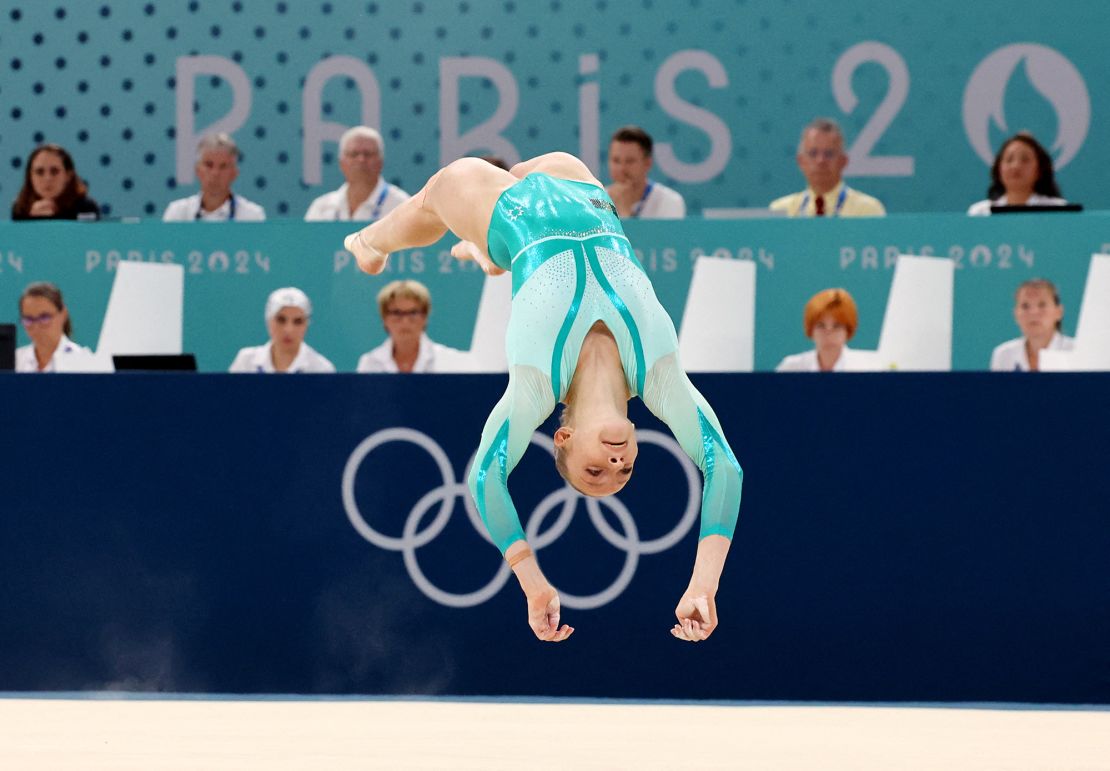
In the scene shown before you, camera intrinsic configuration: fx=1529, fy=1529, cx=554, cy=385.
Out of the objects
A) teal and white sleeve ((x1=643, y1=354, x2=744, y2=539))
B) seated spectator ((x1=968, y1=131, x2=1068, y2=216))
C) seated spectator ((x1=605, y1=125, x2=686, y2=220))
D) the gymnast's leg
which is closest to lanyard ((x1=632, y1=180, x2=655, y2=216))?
seated spectator ((x1=605, y1=125, x2=686, y2=220))

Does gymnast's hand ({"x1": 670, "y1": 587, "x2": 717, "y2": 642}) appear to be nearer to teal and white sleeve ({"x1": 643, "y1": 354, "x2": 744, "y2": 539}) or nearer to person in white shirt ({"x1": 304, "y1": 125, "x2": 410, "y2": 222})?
teal and white sleeve ({"x1": 643, "y1": 354, "x2": 744, "y2": 539})

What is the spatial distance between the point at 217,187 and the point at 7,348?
1.80m

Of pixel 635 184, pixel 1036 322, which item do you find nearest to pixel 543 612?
pixel 1036 322

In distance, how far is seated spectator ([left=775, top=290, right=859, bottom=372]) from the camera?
7258 millimetres

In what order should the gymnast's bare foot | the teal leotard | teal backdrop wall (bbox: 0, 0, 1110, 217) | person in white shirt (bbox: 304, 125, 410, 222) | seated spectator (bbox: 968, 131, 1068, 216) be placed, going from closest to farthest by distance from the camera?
the teal leotard
the gymnast's bare foot
seated spectator (bbox: 968, 131, 1068, 216)
person in white shirt (bbox: 304, 125, 410, 222)
teal backdrop wall (bbox: 0, 0, 1110, 217)

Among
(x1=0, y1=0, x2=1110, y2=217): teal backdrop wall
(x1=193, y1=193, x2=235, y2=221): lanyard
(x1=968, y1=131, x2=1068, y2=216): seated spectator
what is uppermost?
(x1=0, y1=0, x2=1110, y2=217): teal backdrop wall

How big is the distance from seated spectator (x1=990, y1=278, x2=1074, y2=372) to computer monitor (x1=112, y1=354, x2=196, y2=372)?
3.91 meters

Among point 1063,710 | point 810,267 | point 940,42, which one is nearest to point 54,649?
point 810,267

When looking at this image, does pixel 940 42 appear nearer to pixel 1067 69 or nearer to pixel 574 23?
pixel 1067 69

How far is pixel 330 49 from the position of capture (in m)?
10.8

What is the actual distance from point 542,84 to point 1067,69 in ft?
11.6

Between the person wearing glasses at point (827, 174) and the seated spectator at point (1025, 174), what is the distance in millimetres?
656

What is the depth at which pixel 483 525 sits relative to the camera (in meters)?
6.74

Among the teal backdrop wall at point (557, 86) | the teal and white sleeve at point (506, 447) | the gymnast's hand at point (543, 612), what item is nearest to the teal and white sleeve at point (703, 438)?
the teal and white sleeve at point (506, 447)
